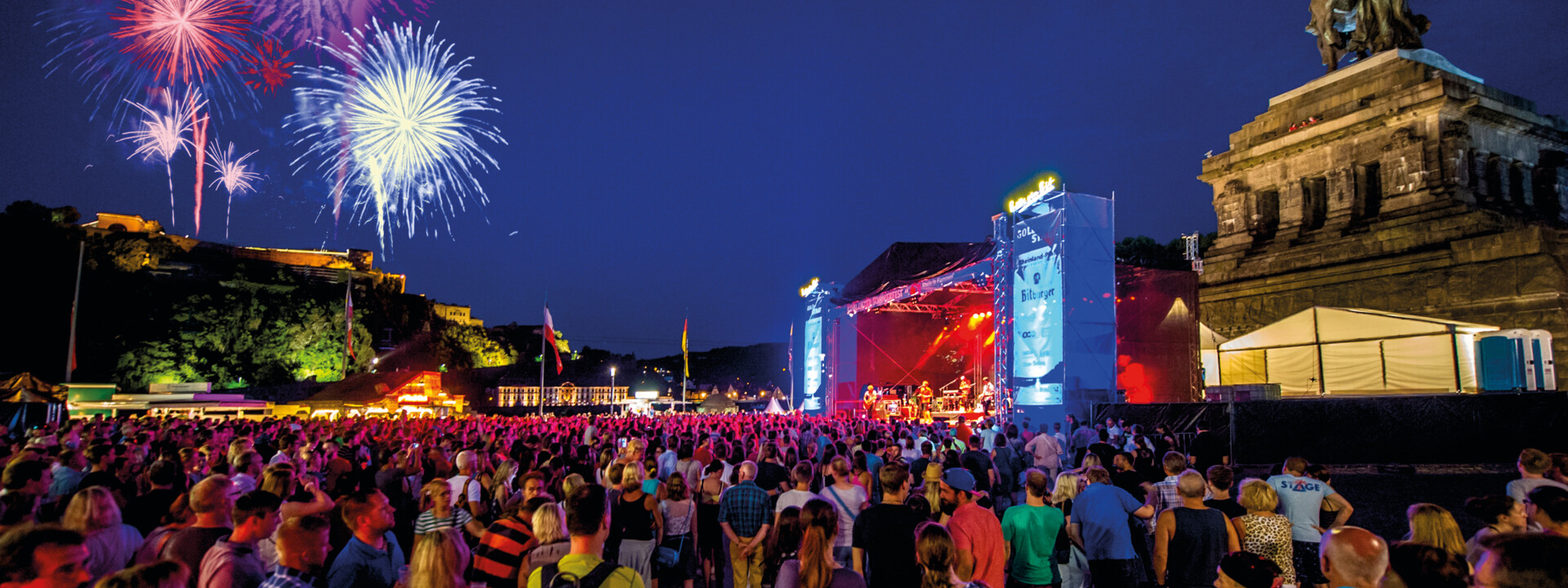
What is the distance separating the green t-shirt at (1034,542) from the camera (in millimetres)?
5547

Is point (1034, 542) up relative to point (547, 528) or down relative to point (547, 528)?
down

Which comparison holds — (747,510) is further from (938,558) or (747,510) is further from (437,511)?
(938,558)

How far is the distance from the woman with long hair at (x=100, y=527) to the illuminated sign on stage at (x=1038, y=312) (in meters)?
18.1

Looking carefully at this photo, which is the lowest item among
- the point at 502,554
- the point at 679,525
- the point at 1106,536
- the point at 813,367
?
the point at 679,525

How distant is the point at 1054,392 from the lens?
768 inches

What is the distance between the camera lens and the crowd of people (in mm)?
3273

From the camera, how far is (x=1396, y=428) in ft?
42.1

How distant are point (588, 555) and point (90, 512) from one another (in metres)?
2.80

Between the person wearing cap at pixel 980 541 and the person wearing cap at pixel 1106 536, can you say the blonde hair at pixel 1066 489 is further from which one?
the person wearing cap at pixel 980 541

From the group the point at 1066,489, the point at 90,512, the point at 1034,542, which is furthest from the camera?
the point at 1066,489

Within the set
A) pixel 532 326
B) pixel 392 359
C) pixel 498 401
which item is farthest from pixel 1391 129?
pixel 532 326

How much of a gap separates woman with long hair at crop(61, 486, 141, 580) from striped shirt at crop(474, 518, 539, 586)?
1.79 metres

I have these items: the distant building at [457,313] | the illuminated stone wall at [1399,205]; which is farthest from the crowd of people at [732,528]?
the distant building at [457,313]

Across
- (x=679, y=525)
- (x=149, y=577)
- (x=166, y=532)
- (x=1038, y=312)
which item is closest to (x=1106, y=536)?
(x=679, y=525)
